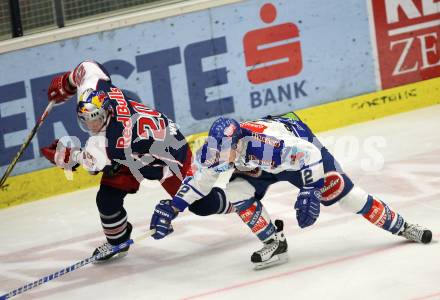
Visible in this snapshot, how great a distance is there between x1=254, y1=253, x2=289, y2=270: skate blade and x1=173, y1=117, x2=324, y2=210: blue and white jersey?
47 cm

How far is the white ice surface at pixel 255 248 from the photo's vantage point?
5.04 m

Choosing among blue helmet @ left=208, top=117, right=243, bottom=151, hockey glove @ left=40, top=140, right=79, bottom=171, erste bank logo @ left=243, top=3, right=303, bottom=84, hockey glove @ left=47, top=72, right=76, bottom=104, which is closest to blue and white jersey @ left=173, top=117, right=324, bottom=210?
blue helmet @ left=208, top=117, right=243, bottom=151

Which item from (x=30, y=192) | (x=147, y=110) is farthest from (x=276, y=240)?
(x=30, y=192)

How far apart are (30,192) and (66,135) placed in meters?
0.52

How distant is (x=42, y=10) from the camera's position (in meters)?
8.31

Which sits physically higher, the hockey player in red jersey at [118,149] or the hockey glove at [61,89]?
the hockey glove at [61,89]

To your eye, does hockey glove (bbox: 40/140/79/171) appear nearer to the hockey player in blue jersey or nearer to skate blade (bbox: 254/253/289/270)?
the hockey player in blue jersey

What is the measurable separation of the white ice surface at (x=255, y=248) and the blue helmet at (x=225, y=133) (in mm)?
711

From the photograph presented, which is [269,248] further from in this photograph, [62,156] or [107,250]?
[62,156]

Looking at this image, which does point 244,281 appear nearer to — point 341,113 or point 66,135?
point 66,135

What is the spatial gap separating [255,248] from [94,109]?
47.4 inches

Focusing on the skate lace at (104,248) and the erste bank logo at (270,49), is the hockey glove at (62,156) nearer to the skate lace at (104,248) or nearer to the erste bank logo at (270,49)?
the skate lace at (104,248)

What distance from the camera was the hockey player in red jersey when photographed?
5.69 metres

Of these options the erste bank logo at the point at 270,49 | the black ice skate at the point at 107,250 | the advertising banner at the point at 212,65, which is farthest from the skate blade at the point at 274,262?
the erste bank logo at the point at 270,49
